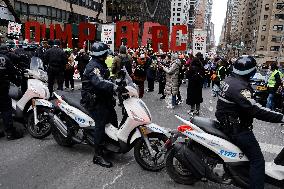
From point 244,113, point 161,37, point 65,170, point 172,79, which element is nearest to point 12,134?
point 65,170

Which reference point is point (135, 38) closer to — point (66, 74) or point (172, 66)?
point (66, 74)

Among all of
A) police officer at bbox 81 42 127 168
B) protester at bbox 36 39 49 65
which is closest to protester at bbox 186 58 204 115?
police officer at bbox 81 42 127 168

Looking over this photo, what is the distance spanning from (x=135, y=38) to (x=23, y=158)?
14731 mm

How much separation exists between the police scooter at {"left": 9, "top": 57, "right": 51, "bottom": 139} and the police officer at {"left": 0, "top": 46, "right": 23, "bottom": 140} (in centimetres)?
32

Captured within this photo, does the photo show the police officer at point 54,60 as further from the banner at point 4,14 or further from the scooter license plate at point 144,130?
Result: the banner at point 4,14

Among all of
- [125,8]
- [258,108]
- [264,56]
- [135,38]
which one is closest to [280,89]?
[258,108]

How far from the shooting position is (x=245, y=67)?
3918 millimetres

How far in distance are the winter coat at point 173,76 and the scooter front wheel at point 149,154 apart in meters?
5.29

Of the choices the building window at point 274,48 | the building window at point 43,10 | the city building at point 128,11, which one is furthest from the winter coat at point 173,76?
the building window at point 274,48

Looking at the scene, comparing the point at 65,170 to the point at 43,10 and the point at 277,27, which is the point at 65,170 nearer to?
the point at 43,10

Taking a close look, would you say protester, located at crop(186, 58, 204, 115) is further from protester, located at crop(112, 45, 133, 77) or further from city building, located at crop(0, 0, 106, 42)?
city building, located at crop(0, 0, 106, 42)

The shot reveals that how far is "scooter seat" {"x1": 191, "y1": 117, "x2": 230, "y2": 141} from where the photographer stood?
420 cm

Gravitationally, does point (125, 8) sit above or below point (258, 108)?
above

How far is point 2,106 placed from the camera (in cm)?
604
